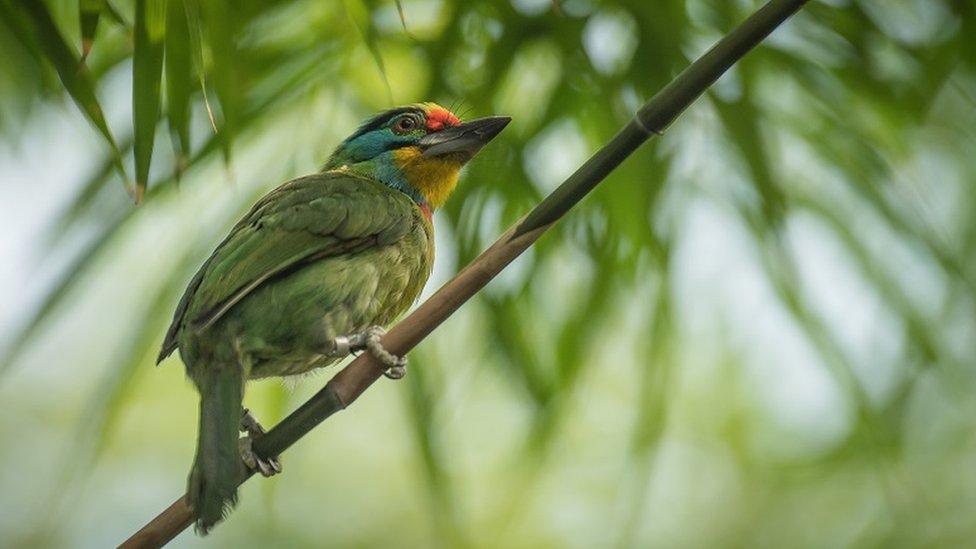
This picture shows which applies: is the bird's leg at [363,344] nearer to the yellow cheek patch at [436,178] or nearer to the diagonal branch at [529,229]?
the diagonal branch at [529,229]

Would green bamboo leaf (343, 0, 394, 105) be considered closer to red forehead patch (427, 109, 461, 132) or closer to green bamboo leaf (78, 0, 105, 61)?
green bamboo leaf (78, 0, 105, 61)

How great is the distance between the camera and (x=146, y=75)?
2.11 metres

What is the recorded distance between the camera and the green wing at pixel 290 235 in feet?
8.55

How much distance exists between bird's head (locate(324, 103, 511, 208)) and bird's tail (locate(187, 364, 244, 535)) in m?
0.89

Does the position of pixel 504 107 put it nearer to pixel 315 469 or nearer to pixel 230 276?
pixel 230 276

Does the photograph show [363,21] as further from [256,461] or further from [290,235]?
[256,461]

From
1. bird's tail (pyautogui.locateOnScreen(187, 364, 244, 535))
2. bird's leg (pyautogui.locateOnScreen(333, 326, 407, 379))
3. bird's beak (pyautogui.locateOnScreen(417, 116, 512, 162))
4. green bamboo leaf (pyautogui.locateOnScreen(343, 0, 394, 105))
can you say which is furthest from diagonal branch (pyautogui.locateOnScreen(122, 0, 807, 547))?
bird's beak (pyautogui.locateOnScreen(417, 116, 512, 162))

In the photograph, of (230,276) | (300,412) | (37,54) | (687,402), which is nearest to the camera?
(300,412)

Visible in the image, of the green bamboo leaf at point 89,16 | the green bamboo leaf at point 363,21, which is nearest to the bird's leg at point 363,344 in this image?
the green bamboo leaf at point 363,21

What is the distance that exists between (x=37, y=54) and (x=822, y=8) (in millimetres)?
1668

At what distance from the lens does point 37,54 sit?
216cm

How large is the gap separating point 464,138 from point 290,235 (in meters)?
0.54

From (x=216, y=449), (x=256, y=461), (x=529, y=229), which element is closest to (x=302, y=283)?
(x=256, y=461)

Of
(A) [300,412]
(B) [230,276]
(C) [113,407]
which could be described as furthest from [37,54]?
(C) [113,407]
